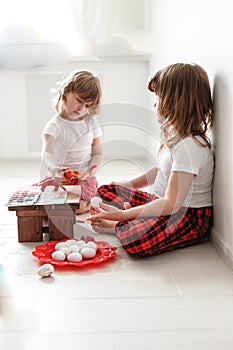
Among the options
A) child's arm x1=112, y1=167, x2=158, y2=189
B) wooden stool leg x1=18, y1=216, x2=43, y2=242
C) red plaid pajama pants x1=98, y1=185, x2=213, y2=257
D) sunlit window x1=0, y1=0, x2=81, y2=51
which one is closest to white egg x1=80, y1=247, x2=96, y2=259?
red plaid pajama pants x1=98, y1=185, x2=213, y2=257

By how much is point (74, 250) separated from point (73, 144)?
708mm

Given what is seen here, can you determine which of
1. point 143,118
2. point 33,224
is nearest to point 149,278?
point 33,224

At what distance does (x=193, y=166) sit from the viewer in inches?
62.9

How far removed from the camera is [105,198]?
1.92 m

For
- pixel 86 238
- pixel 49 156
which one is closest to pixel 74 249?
pixel 86 238

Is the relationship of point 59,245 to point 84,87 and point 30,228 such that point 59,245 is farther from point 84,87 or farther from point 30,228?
point 84,87

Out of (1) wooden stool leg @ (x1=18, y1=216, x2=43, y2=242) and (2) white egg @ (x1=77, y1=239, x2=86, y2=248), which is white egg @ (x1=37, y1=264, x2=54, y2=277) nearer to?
(2) white egg @ (x1=77, y1=239, x2=86, y2=248)

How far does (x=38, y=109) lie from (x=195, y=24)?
159 centimetres

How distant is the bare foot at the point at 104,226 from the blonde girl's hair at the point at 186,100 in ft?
1.08

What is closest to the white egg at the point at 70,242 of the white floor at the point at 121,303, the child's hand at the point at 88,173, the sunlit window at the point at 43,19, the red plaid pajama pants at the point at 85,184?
the white floor at the point at 121,303

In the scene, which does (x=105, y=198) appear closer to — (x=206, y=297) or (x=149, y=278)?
(x=149, y=278)

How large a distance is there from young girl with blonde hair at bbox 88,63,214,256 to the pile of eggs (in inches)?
3.4

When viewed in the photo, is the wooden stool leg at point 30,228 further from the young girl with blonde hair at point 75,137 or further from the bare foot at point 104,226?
the young girl with blonde hair at point 75,137

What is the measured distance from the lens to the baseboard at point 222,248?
1.48m
